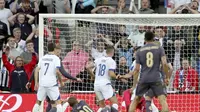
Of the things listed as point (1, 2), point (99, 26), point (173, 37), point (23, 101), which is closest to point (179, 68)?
point (173, 37)

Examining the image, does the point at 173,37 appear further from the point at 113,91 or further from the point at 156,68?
the point at 156,68

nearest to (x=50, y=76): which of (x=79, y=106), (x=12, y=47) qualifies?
(x=79, y=106)

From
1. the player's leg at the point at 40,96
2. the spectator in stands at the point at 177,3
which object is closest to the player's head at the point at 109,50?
the player's leg at the point at 40,96

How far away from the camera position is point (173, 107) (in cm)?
2027

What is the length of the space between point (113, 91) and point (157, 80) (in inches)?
99.7

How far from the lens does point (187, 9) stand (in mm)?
21672

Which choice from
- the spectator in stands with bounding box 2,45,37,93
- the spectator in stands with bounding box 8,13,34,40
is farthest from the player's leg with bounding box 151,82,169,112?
the spectator in stands with bounding box 8,13,34,40

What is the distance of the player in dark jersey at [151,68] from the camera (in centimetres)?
1719

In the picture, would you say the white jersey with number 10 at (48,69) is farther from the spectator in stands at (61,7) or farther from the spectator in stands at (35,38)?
the spectator in stands at (61,7)

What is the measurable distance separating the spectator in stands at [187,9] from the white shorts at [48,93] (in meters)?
4.35

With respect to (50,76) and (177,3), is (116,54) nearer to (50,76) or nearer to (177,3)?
(50,76)

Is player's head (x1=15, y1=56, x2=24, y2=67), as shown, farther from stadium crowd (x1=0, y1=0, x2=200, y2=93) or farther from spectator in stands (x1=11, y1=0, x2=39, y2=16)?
spectator in stands (x1=11, y1=0, x2=39, y2=16)

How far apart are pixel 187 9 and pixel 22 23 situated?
4315mm

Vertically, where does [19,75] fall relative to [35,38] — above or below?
below
